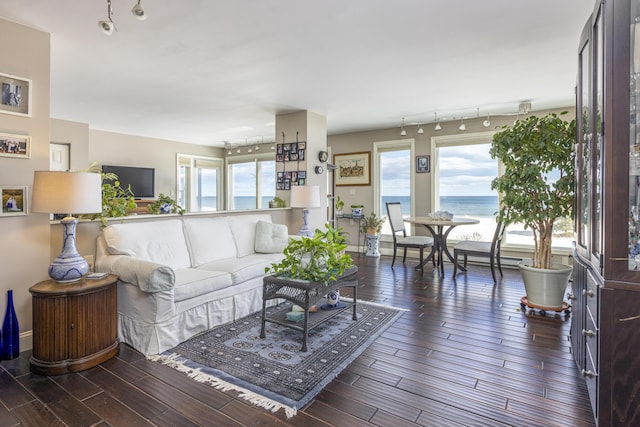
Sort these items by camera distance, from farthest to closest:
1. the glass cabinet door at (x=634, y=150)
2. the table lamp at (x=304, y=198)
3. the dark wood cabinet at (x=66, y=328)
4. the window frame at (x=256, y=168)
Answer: the window frame at (x=256, y=168), the table lamp at (x=304, y=198), the dark wood cabinet at (x=66, y=328), the glass cabinet door at (x=634, y=150)

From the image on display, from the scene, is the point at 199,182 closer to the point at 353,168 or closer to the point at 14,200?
the point at 353,168

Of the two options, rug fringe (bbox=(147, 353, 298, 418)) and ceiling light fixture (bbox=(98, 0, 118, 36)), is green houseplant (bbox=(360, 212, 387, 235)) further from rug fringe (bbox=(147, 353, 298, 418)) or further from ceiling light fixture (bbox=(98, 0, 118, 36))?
ceiling light fixture (bbox=(98, 0, 118, 36))

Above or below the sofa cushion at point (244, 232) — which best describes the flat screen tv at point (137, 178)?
above

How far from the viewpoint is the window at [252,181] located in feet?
28.3

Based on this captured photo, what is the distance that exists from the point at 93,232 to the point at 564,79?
5207 millimetres

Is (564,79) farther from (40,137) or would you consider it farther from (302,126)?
(40,137)

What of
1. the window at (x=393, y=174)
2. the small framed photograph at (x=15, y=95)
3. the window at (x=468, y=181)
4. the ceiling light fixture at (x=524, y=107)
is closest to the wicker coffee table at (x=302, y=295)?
the small framed photograph at (x=15, y=95)

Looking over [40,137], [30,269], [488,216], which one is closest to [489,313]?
[488,216]

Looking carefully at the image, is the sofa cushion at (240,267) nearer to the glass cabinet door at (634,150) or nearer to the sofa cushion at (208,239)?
the sofa cushion at (208,239)

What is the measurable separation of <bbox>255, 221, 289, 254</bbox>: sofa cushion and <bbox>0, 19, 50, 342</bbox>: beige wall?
201cm

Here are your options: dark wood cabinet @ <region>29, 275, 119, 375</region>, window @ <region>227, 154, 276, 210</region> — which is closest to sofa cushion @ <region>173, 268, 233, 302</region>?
dark wood cabinet @ <region>29, 275, 119, 375</region>

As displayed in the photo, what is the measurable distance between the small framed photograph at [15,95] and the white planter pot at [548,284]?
183 inches

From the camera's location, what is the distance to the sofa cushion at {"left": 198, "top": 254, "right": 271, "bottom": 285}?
3.20 m

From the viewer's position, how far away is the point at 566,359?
96.3 inches
